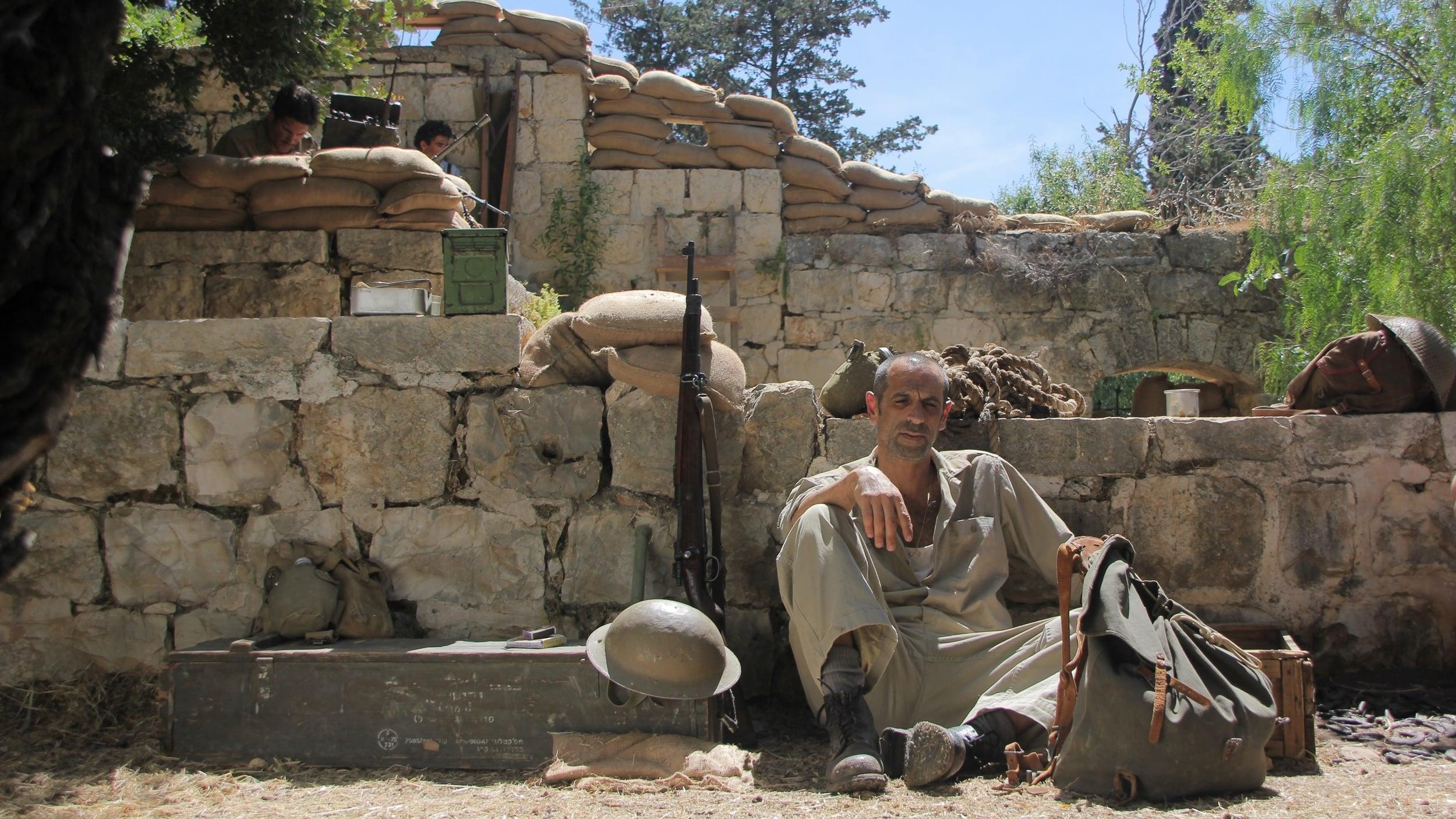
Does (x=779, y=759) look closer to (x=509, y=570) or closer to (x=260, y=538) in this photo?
(x=509, y=570)

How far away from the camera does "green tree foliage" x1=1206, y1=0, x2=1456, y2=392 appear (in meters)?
5.75

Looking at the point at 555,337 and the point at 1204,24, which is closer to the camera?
the point at 555,337

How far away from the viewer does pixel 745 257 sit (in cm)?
875

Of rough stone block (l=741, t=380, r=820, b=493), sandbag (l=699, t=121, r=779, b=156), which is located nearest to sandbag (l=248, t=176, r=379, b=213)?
rough stone block (l=741, t=380, r=820, b=493)

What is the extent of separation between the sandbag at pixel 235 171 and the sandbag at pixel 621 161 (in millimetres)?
3891

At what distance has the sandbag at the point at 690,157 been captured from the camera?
8750 mm

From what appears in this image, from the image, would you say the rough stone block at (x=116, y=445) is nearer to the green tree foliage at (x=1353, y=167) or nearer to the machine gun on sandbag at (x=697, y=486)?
the machine gun on sandbag at (x=697, y=486)

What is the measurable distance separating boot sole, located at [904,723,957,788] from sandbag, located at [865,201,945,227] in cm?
644

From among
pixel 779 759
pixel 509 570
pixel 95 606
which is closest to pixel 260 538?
pixel 95 606

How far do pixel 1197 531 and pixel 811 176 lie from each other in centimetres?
524

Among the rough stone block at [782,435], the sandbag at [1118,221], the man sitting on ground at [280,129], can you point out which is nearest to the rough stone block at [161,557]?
the rough stone block at [782,435]

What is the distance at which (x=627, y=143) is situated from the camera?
28.7 ft

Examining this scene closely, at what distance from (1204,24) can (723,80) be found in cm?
919

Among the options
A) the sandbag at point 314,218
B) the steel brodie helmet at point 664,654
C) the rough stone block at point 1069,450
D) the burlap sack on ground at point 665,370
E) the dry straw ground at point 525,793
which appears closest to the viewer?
the dry straw ground at point 525,793
